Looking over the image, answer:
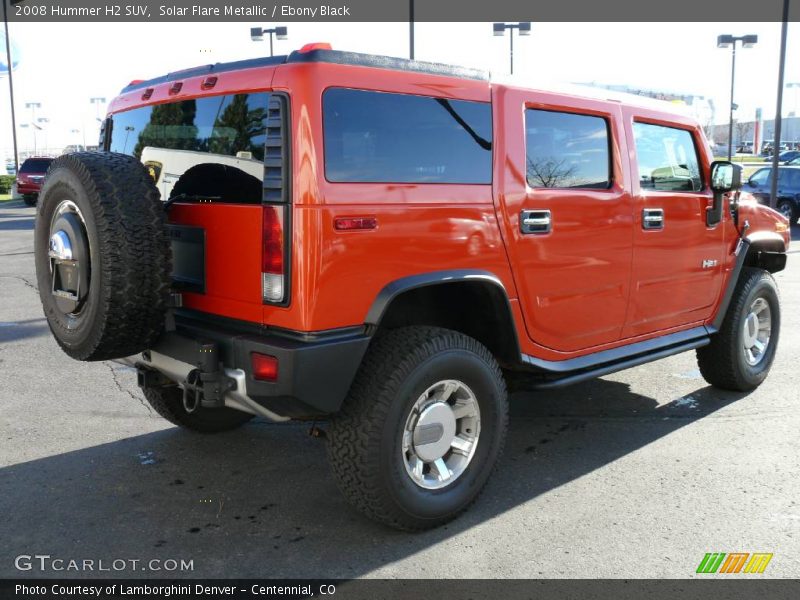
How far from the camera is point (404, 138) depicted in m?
3.35

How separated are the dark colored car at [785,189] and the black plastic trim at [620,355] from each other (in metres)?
15.3

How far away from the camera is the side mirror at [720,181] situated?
499cm

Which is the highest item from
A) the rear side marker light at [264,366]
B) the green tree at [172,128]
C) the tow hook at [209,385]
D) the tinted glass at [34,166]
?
the tinted glass at [34,166]

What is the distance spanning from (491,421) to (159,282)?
5.37ft

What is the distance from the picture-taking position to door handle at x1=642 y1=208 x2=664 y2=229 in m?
4.45

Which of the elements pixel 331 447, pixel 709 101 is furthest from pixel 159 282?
pixel 709 101

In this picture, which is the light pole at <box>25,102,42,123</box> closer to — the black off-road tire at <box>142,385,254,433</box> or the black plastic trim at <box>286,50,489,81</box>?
the black off-road tire at <box>142,385,254,433</box>

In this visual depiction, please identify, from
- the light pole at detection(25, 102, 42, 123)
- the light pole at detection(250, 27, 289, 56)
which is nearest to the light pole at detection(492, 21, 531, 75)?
the light pole at detection(250, 27, 289, 56)

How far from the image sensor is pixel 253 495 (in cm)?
389

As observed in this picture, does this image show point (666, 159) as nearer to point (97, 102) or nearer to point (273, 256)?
point (273, 256)

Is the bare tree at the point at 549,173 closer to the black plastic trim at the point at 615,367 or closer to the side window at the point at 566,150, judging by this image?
the side window at the point at 566,150

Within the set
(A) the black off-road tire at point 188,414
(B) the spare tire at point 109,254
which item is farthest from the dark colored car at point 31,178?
(B) the spare tire at point 109,254

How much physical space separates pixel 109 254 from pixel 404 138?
1.30 metres

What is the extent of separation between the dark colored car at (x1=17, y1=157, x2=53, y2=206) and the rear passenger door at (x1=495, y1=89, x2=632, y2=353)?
25.8 m
